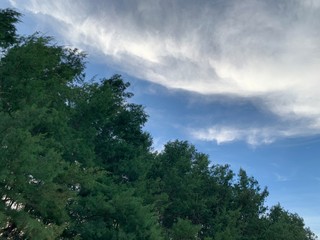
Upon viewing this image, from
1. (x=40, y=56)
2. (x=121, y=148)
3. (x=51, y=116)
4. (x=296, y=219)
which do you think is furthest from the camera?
(x=296, y=219)

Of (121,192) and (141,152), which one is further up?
(141,152)

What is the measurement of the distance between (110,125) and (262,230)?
1303 inches

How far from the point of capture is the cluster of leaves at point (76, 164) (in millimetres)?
24016

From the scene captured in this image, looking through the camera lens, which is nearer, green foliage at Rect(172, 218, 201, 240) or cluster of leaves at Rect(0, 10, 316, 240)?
cluster of leaves at Rect(0, 10, 316, 240)

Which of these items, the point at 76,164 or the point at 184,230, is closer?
the point at 76,164

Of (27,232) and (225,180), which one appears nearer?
(27,232)

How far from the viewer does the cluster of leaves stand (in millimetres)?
24016

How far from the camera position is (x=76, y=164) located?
3284cm

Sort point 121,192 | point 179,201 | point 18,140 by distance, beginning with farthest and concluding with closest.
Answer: point 179,201, point 121,192, point 18,140

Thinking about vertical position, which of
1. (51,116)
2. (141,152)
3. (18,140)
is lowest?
(18,140)

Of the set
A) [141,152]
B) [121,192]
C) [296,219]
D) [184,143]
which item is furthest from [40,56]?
[296,219]

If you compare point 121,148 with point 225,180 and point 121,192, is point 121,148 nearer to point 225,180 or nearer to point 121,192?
point 121,192

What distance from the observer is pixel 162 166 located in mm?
65250

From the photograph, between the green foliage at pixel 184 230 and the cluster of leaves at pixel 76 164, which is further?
the green foliage at pixel 184 230
